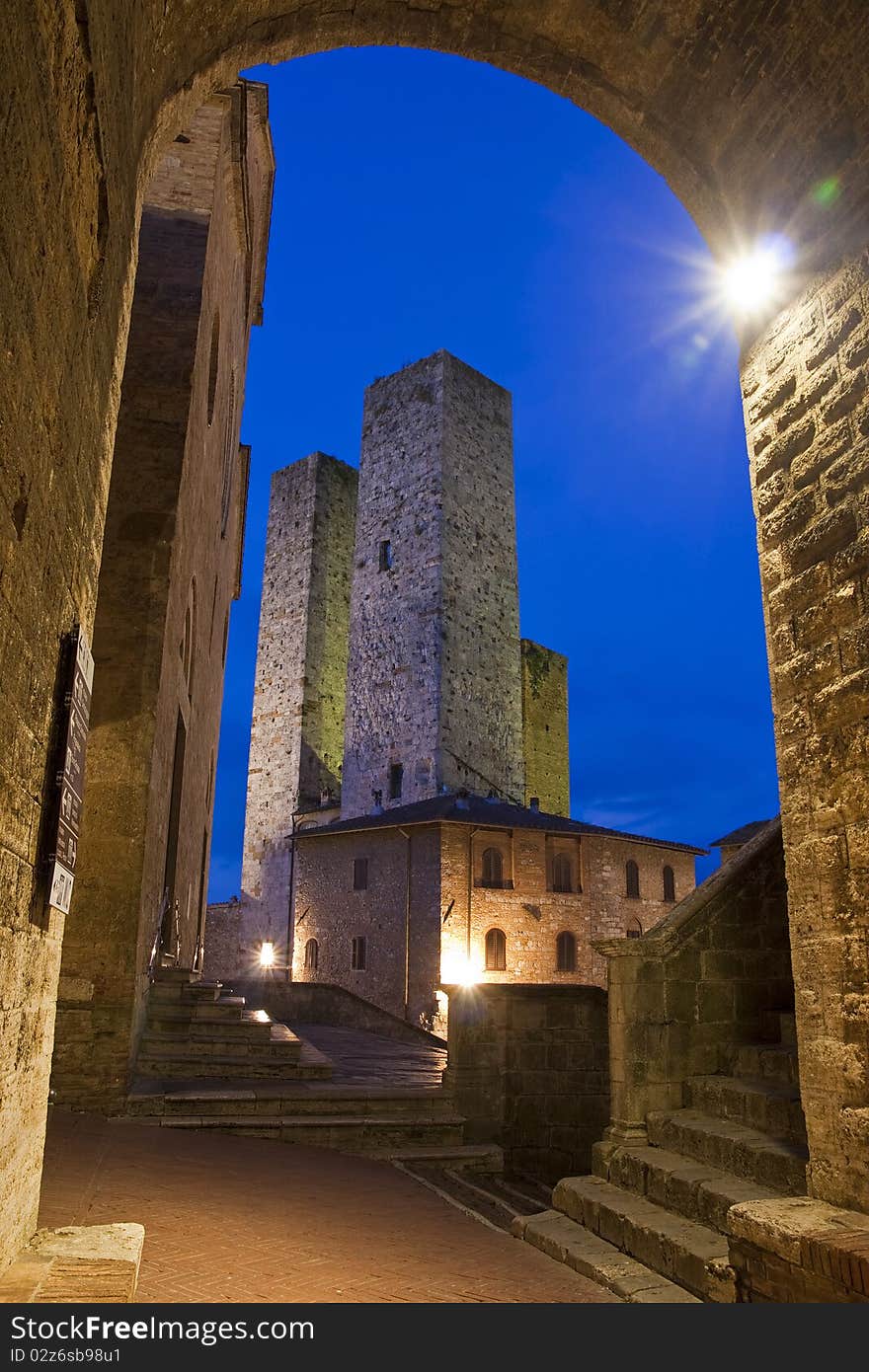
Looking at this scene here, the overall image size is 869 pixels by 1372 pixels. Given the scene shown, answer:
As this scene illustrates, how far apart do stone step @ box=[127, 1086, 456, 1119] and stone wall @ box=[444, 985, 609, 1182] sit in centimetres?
60

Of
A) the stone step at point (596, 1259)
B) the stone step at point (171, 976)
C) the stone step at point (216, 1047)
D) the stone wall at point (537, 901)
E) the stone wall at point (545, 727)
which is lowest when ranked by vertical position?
the stone step at point (596, 1259)

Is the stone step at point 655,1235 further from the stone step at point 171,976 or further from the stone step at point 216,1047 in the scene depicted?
the stone step at point 171,976

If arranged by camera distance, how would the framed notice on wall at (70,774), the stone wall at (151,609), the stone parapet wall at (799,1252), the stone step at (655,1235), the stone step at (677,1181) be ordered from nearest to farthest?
the framed notice on wall at (70,774)
the stone parapet wall at (799,1252)
the stone step at (655,1235)
the stone step at (677,1181)
the stone wall at (151,609)

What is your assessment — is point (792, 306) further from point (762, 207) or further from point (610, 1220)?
point (610, 1220)

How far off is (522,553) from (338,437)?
4823 centimetres

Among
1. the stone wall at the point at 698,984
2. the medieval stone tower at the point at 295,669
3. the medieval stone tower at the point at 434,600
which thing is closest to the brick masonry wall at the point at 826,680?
the stone wall at the point at 698,984

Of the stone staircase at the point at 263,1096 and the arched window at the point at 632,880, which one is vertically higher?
the arched window at the point at 632,880

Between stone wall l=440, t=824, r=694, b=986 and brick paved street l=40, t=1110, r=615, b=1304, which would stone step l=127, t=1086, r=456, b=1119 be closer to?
brick paved street l=40, t=1110, r=615, b=1304

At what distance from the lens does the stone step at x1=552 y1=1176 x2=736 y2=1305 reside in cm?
461

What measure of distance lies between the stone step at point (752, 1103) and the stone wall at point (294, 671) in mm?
23586

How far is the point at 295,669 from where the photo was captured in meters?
33.0

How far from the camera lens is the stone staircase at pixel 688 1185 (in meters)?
Result: 4.98

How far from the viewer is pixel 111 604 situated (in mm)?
8617

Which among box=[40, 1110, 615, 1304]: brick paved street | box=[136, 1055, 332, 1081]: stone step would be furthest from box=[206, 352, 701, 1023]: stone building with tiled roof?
box=[40, 1110, 615, 1304]: brick paved street
